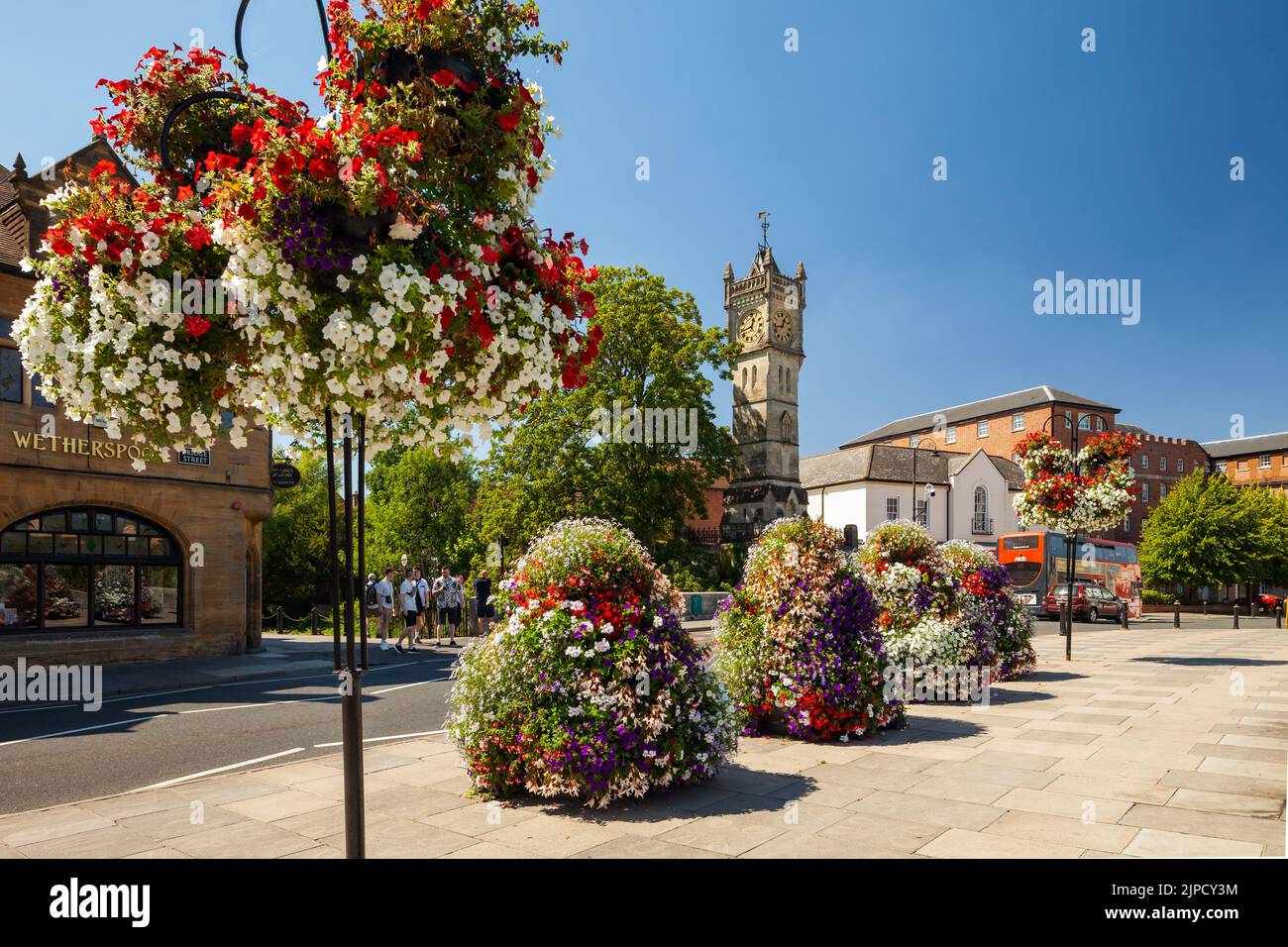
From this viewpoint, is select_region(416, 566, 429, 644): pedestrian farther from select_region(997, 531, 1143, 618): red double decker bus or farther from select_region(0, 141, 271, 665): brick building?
select_region(997, 531, 1143, 618): red double decker bus

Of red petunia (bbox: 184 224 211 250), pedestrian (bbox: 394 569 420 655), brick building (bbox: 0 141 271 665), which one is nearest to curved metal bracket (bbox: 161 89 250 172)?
red petunia (bbox: 184 224 211 250)

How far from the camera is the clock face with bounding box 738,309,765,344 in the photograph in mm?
63906

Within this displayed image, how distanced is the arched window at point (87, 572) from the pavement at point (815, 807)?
1266 cm

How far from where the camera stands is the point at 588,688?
6250mm

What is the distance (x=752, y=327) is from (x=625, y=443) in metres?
31.7

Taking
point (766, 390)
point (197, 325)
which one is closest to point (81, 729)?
point (197, 325)

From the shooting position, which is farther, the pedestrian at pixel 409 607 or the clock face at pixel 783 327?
the clock face at pixel 783 327

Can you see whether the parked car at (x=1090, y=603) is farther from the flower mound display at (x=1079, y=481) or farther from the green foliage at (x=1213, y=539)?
the flower mound display at (x=1079, y=481)

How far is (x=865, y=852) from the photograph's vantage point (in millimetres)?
5078

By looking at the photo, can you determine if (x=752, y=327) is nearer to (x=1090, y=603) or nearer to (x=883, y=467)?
(x=883, y=467)

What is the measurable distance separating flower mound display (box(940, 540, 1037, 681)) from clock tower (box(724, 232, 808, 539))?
43.0 m

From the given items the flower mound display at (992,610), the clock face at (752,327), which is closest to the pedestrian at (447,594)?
the flower mound display at (992,610)

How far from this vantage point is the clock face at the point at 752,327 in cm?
6391
